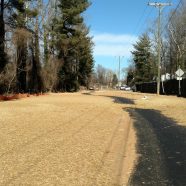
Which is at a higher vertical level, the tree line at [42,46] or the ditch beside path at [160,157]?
the tree line at [42,46]

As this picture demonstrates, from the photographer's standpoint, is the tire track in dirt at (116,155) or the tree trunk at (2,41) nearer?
the tire track in dirt at (116,155)

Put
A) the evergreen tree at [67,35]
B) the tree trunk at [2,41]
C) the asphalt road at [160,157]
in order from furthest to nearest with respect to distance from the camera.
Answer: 1. the evergreen tree at [67,35]
2. the tree trunk at [2,41]
3. the asphalt road at [160,157]

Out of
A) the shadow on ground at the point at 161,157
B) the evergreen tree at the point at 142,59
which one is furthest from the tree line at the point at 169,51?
the shadow on ground at the point at 161,157

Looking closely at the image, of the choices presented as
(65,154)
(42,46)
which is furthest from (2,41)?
(65,154)

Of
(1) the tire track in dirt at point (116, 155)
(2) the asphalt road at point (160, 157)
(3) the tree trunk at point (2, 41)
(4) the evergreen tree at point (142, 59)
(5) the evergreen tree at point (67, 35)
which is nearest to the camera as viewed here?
(2) the asphalt road at point (160, 157)

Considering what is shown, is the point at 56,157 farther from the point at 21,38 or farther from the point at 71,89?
the point at 71,89

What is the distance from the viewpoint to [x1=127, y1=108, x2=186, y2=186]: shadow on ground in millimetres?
8125

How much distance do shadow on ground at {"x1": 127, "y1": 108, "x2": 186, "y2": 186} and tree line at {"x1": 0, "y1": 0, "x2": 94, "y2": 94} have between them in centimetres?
2855

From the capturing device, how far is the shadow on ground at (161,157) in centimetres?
812

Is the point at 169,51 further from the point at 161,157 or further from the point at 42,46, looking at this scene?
the point at 161,157

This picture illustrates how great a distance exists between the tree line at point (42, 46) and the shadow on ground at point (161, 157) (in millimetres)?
28546

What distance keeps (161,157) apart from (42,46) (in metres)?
57.5

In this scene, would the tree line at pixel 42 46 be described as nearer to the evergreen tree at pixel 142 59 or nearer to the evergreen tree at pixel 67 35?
the evergreen tree at pixel 67 35

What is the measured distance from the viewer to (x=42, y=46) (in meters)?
66.4
